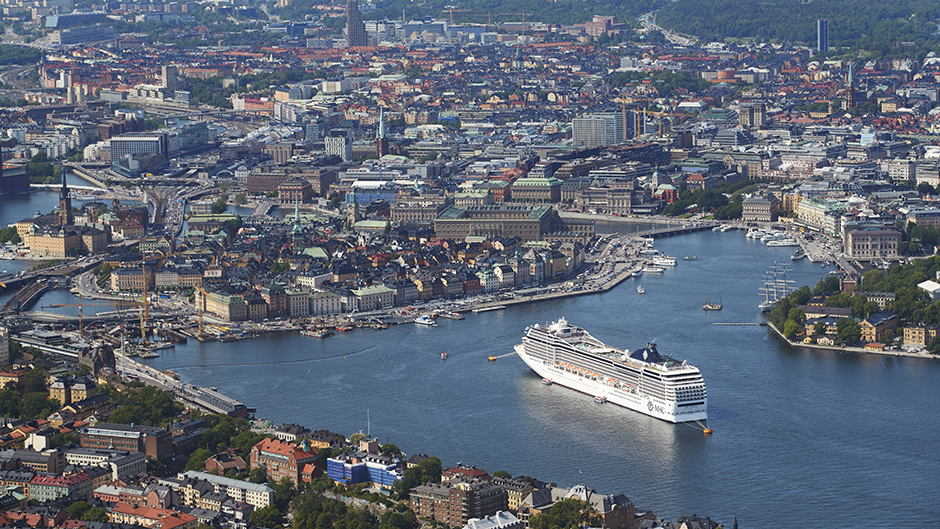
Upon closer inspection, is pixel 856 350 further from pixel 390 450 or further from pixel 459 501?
pixel 459 501

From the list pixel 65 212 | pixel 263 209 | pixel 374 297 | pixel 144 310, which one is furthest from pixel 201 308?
pixel 263 209

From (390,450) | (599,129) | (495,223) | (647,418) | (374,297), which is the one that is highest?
(599,129)

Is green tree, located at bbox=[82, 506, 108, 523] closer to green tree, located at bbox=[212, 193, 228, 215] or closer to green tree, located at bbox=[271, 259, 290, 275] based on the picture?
green tree, located at bbox=[271, 259, 290, 275]

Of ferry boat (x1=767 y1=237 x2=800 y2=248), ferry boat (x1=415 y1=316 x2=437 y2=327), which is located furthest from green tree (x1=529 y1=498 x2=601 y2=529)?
ferry boat (x1=767 y1=237 x2=800 y2=248)

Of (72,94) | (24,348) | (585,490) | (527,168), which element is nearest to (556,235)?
(527,168)

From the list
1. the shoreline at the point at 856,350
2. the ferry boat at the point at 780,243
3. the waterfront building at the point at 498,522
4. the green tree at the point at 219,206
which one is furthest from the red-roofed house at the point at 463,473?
the green tree at the point at 219,206

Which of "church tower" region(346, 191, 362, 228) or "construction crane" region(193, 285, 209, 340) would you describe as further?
"church tower" region(346, 191, 362, 228)
